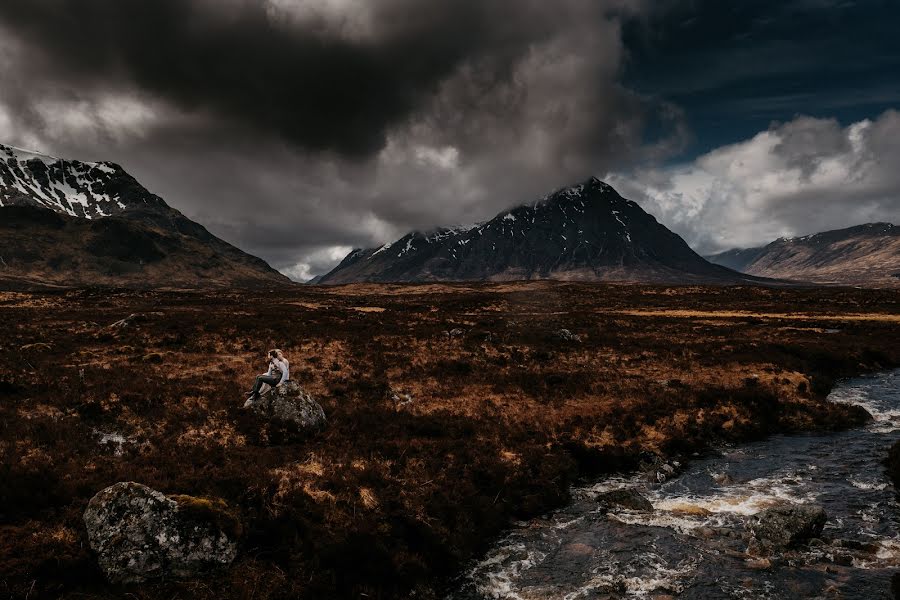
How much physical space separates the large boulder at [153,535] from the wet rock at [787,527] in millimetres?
14150

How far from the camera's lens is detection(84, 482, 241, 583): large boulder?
9.80m

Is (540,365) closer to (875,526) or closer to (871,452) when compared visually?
(871,452)

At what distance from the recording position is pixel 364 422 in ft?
66.9

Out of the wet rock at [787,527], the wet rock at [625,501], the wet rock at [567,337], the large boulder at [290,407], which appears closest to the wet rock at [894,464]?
the wet rock at [787,527]

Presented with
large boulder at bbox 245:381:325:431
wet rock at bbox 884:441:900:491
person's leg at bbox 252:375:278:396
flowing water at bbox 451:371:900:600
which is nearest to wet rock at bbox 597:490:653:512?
flowing water at bbox 451:371:900:600

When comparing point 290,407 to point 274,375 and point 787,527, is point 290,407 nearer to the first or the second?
point 274,375

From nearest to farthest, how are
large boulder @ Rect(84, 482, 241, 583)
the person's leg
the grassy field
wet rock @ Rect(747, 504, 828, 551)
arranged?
large boulder @ Rect(84, 482, 241, 583) → the grassy field → wet rock @ Rect(747, 504, 828, 551) → the person's leg

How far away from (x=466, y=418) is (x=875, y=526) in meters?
14.6

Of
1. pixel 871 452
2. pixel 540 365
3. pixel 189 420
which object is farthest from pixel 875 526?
pixel 189 420

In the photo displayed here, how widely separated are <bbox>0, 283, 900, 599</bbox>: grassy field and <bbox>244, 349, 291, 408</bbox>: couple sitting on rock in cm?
107

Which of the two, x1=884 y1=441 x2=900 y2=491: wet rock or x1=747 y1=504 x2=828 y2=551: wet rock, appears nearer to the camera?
x1=747 y1=504 x2=828 y2=551: wet rock

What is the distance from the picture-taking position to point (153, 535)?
32.9 feet

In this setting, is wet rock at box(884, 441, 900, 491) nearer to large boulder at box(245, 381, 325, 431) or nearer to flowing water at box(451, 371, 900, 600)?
flowing water at box(451, 371, 900, 600)

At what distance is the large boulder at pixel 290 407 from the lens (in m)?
18.8
